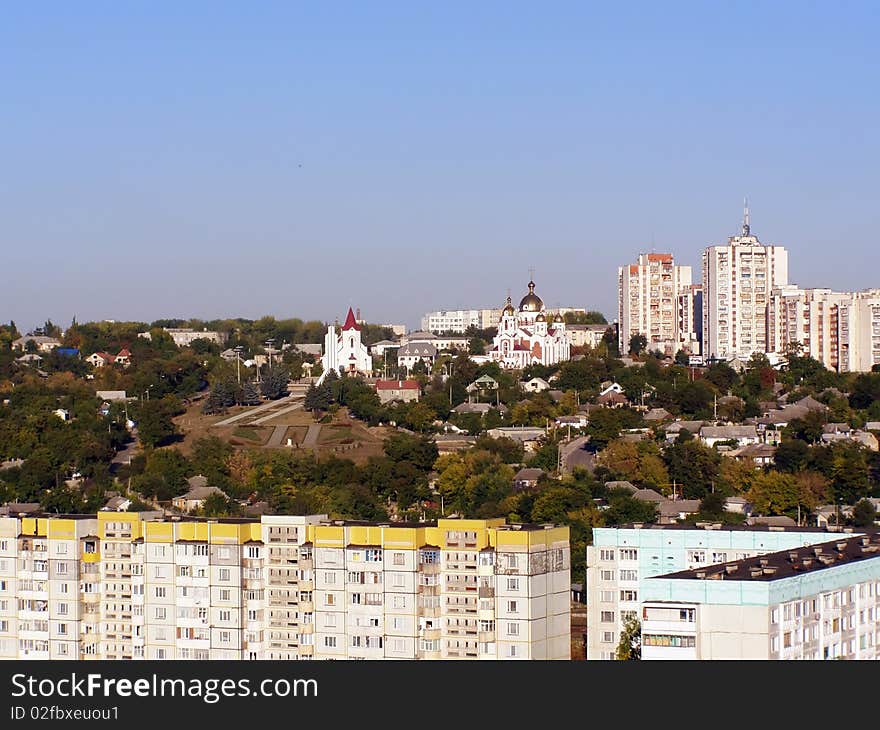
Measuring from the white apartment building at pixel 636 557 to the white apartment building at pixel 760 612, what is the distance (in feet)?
11.0

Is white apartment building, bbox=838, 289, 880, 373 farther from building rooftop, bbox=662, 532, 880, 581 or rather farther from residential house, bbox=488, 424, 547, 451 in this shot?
building rooftop, bbox=662, 532, 880, 581

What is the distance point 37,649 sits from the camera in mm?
17625

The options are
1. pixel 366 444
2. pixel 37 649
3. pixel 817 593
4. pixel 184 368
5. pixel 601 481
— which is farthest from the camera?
pixel 184 368

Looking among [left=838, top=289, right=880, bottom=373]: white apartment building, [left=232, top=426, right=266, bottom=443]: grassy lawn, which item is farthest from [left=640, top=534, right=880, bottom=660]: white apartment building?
[left=838, top=289, right=880, bottom=373]: white apartment building

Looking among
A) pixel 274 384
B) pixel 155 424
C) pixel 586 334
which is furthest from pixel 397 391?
pixel 586 334

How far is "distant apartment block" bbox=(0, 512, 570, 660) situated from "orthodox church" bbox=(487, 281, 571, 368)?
30181 millimetres

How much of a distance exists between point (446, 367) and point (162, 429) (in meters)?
13.3

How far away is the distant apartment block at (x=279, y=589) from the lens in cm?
1636

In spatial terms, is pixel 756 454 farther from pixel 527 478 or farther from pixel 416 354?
pixel 416 354

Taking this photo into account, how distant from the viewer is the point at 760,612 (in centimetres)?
1129

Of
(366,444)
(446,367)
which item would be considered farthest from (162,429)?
(446,367)

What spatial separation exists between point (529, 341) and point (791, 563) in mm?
35775

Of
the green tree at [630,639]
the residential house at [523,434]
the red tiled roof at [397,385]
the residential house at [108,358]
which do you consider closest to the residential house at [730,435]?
the residential house at [523,434]
